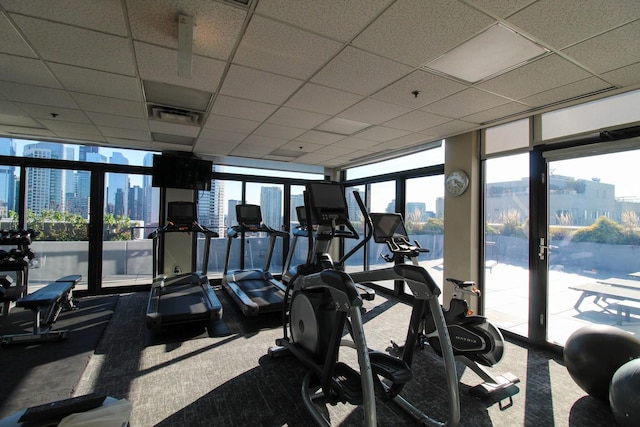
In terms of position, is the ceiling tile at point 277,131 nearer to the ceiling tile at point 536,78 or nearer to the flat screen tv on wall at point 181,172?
the flat screen tv on wall at point 181,172

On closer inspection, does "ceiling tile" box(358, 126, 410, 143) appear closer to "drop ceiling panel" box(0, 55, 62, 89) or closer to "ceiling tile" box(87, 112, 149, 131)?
"ceiling tile" box(87, 112, 149, 131)

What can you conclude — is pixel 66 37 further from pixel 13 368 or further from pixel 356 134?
pixel 356 134

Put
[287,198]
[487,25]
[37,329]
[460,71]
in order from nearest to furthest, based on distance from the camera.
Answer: [487,25] → [460,71] → [37,329] → [287,198]

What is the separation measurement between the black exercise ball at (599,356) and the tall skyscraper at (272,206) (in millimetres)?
5387

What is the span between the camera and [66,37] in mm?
2061

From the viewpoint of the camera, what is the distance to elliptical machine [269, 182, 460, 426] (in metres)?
1.88

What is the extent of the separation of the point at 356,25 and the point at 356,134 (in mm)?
2515

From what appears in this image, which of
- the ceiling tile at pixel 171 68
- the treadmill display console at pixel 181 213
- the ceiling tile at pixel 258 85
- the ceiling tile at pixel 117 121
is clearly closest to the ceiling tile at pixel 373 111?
the ceiling tile at pixel 258 85

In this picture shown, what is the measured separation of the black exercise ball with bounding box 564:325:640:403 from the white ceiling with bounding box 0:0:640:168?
2010mm

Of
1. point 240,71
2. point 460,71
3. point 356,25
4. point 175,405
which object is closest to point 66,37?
point 240,71

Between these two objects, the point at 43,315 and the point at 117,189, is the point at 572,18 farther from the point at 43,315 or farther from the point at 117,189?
the point at 117,189

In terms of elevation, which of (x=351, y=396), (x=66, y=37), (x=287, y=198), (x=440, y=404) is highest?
(x=66, y=37)

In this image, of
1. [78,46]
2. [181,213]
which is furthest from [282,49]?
[181,213]

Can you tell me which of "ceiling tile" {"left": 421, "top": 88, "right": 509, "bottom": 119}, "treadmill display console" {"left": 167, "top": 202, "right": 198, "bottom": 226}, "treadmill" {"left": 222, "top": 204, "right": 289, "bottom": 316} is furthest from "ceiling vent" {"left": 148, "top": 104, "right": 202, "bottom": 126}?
"ceiling tile" {"left": 421, "top": 88, "right": 509, "bottom": 119}
